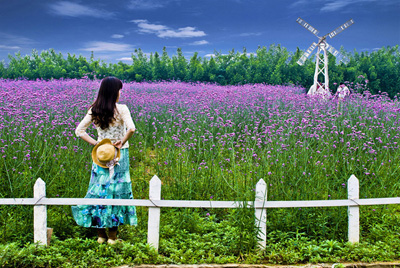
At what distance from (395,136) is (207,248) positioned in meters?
4.00

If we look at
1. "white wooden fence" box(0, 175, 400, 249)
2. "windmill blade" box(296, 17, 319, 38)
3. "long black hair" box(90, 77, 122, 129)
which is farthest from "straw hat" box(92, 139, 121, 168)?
"windmill blade" box(296, 17, 319, 38)

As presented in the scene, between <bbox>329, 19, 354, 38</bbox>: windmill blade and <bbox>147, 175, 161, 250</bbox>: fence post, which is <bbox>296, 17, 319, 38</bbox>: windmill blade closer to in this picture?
<bbox>329, 19, 354, 38</bbox>: windmill blade

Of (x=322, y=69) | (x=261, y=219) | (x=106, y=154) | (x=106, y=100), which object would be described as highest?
(x=322, y=69)

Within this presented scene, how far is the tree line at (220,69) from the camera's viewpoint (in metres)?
18.6

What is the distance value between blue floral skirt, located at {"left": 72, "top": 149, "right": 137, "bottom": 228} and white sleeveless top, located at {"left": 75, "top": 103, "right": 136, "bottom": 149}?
0.63ft

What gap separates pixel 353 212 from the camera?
13.8ft

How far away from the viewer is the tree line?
61.0 ft

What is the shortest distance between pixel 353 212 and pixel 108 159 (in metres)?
2.79

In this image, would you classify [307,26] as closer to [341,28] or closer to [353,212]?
[341,28]

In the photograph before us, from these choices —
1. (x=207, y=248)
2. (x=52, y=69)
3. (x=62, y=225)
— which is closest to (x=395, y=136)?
(x=207, y=248)

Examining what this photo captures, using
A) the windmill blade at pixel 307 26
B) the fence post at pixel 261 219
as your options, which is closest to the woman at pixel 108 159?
the fence post at pixel 261 219

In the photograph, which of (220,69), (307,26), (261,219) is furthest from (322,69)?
(261,219)

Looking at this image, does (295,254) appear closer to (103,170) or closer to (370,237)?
(370,237)

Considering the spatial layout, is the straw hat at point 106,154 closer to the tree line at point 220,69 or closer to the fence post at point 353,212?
the fence post at point 353,212
